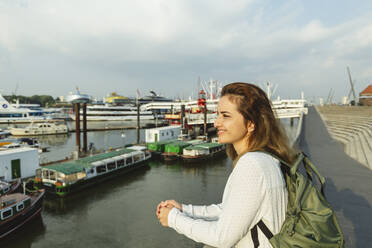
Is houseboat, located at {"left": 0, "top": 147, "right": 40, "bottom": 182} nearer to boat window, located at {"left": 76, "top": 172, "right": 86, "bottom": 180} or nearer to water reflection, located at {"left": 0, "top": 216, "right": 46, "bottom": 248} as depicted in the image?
boat window, located at {"left": 76, "top": 172, "right": 86, "bottom": 180}

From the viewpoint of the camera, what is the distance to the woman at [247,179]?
1217 millimetres

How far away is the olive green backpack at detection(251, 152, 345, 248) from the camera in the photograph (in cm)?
124

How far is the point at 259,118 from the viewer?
151 cm

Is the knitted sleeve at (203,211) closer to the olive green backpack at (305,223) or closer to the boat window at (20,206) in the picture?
the olive green backpack at (305,223)

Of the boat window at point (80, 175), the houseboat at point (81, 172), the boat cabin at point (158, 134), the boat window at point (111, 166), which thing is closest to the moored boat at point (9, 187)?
the houseboat at point (81, 172)

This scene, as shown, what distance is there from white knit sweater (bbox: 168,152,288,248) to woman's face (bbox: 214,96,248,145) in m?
0.26

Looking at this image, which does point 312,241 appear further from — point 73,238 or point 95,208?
point 95,208

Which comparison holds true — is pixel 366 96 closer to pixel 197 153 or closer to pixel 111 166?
pixel 197 153

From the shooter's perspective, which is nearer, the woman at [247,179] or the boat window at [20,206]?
the woman at [247,179]

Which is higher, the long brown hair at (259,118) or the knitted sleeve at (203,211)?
the long brown hair at (259,118)

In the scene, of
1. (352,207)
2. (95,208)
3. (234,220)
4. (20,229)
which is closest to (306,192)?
(234,220)

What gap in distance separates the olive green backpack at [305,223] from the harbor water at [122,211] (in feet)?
30.6

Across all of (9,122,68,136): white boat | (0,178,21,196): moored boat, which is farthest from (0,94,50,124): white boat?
(0,178,21,196): moored boat

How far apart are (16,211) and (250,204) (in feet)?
41.5
